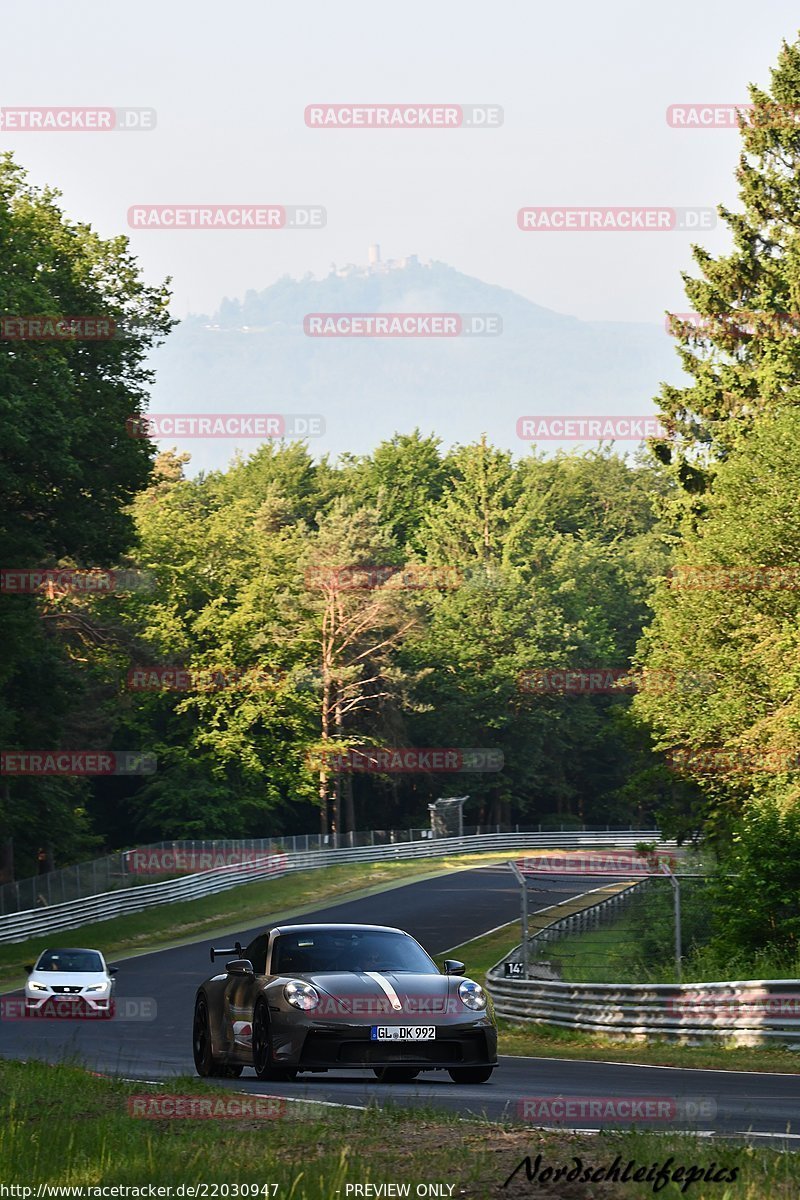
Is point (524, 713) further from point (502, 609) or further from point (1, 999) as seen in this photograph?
point (1, 999)

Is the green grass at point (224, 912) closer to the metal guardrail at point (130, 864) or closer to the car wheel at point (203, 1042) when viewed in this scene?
the metal guardrail at point (130, 864)

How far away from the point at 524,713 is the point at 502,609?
655cm

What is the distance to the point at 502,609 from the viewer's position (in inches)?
4158

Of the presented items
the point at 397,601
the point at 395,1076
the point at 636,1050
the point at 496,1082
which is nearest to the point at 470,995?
the point at 496,1082

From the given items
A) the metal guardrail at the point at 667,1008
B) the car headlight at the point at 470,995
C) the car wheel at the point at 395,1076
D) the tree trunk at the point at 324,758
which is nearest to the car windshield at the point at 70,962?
the metal guardrail at the point at 667,1008

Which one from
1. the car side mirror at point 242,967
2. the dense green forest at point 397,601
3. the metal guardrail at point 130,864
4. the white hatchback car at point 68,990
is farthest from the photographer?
the metal guardrail at point 130,864

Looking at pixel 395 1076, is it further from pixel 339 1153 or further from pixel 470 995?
pixel 339 1153

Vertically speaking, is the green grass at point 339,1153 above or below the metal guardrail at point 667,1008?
above

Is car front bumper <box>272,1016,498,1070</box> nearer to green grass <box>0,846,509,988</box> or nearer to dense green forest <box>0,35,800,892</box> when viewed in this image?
dense green forest <box>0,35,800,892</box>

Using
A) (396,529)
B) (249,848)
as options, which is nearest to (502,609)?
(396,529)

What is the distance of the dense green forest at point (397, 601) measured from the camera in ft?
138

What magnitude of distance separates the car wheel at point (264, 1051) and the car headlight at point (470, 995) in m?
1.56

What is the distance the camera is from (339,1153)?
9.29 m

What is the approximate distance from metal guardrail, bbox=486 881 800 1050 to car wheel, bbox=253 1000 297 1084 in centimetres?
758
